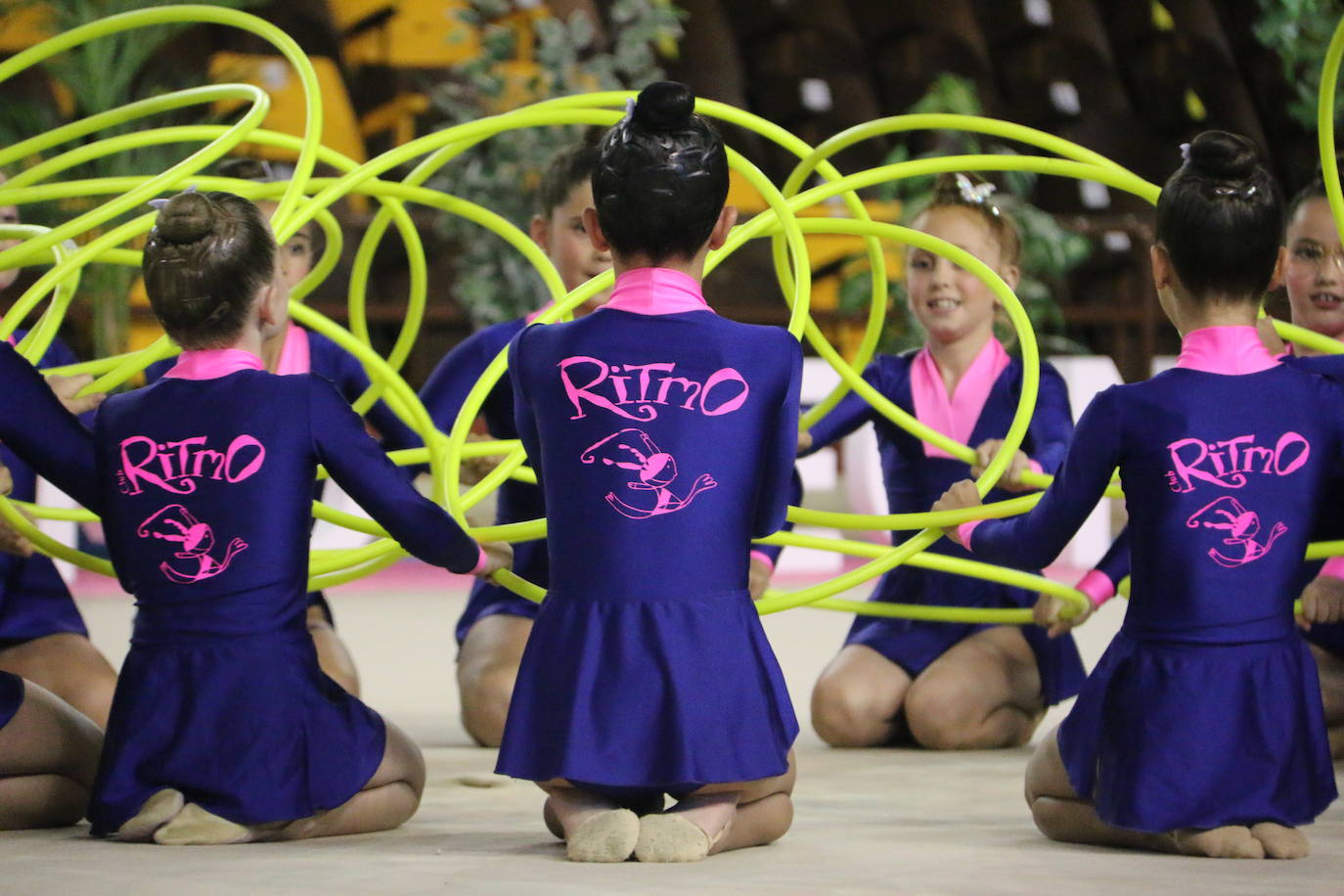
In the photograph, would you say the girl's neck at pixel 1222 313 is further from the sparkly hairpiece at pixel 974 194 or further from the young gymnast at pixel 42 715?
the young gymnast at pixel 42 715

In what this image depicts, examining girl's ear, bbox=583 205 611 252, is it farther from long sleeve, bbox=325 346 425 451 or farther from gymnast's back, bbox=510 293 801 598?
long sleeve, bbox=325 346 425 451

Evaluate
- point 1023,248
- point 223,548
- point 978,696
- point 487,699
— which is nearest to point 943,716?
point 978,696

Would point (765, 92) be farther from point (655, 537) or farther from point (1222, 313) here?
point (655, 537)

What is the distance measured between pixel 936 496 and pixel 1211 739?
49.4 inches

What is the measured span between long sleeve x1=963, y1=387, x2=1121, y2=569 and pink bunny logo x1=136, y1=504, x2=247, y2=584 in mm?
976

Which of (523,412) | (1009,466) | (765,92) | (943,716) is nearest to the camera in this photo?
(523,412)

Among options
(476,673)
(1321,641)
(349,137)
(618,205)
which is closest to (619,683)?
(618,205)

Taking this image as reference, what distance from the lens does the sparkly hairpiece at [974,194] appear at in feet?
10.6

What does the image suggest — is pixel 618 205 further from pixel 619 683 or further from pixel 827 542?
pixel 827 542

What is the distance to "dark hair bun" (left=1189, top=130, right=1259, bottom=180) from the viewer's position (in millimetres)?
2029

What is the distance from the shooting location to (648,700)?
1.95 m

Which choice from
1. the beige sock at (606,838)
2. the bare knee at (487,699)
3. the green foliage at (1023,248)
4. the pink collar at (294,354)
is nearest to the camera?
the beige sock at (606,838)

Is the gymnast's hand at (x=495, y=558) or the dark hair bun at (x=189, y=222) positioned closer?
the dark hair bun at (x=189, y=222)

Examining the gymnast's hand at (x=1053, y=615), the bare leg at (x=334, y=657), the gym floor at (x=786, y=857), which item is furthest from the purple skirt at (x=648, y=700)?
the bare leg at (x=334, y=657)
